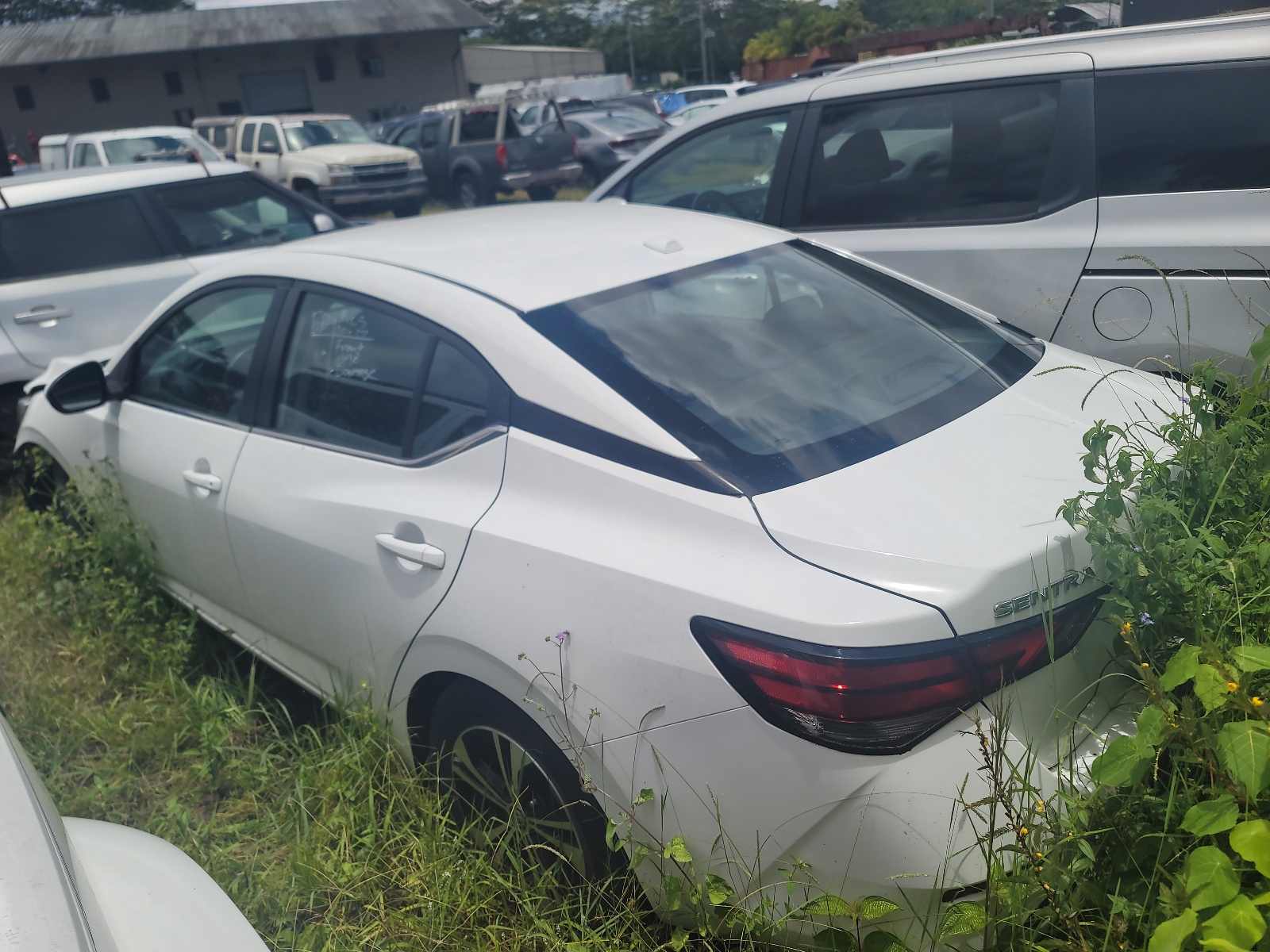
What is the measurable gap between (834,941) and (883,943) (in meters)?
0.09

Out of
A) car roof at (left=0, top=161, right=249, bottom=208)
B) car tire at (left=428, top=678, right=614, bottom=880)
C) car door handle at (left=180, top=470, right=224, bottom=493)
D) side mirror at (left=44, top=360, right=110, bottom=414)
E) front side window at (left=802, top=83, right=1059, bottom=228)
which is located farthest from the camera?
car roof at (left=0, top=161, right=249, bottom=208)

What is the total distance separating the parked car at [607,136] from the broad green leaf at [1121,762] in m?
17.4

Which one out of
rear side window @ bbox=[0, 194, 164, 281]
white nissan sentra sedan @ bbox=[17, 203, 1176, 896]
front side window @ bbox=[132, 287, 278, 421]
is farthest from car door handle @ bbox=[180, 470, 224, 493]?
rear side window @ bbox=[0, 194, 164, 281]

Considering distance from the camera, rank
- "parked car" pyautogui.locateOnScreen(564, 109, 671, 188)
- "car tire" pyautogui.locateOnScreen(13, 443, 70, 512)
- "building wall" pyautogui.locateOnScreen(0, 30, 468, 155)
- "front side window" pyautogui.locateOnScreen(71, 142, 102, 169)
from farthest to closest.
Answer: "building wall" pyautogui.locateOnScreen(0, 30, 468, 155), "parked car" pyautogui.locateOnScreen(564, 109, 671, 188), "front side window" pyautogui.locateOnScreen(71, 142, 102, 169), "car tire" pyautogui.locateOnScreen(13, 443, 70, 512)

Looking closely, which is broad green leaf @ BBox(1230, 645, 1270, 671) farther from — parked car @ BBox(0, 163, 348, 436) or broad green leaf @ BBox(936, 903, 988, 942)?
parked car @ BBox(0, 163, 348, 436)

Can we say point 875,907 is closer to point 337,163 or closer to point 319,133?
point 337,163

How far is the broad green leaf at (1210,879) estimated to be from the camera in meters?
1.54

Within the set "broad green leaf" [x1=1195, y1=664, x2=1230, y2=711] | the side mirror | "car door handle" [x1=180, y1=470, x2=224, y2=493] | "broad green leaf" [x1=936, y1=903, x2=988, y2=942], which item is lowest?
"broad green leaf" [x1=936, y1=903, x2=988, y2=942]

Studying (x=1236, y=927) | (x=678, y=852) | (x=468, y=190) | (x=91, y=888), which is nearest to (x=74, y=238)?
(x=91, y=888)

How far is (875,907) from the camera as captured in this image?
1.81 m

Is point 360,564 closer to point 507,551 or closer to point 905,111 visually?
point 507,551

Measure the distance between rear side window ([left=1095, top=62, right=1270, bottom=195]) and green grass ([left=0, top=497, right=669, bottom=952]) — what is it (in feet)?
9.84

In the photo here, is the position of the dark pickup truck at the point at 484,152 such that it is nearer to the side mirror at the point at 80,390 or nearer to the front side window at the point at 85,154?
the front side window at the point at 85,154

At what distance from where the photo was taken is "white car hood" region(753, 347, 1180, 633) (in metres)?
1.81
